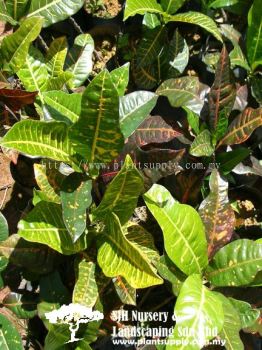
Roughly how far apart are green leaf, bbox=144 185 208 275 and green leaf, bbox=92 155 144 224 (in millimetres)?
68

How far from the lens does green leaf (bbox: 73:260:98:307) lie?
1500mm

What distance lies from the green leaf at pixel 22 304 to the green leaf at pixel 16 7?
101 centimetres

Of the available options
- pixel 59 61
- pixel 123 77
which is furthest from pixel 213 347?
pixel 59 61

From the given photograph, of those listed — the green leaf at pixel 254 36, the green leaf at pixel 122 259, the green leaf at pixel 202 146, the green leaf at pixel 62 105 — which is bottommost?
the green leaf at pixel 122 259

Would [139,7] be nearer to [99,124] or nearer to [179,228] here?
[99,124]

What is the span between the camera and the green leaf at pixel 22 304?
1.66 metres

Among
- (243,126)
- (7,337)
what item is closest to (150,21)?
(243,126)

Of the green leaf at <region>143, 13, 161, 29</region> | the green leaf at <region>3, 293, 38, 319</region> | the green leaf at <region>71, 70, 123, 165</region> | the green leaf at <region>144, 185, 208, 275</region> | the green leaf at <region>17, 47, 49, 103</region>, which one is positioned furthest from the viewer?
the green leaf at <region>143, 13, 161, 29</region>

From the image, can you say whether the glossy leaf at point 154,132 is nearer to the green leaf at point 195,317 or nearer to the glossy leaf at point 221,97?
the glossy leaf at point 221,97

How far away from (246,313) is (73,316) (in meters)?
0.53


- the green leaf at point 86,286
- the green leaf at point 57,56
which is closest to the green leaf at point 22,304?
the green leaf at point 86,286

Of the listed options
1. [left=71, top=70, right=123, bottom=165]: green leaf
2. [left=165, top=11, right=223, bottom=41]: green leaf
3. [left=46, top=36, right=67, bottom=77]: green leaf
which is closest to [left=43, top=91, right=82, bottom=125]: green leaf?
[left=71, top=70, right=123, bottom=165]: green leaf

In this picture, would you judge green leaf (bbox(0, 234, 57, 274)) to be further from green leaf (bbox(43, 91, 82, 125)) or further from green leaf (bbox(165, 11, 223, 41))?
green leaf (bbox(165, 11, 223, 41))

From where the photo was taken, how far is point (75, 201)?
1387mm
